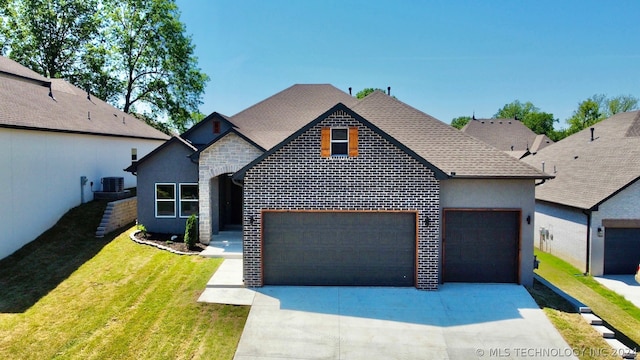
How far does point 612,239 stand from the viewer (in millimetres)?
13719

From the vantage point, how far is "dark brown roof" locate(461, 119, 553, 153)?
39125mm

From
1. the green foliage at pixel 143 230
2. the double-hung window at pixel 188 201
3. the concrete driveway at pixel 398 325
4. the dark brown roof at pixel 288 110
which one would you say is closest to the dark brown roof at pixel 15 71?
the dark brown roof at pixel 288 110

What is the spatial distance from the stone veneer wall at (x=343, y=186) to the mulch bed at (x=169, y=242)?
4.14 m

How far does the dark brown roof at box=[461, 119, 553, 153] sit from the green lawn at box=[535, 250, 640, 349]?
26746mm

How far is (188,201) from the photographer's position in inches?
624

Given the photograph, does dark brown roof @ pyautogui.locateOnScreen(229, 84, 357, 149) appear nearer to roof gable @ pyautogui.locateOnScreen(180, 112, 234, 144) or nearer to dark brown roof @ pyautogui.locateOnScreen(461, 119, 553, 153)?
roof gable @ pyautogui.locateOnScreen(180, 112, 234, 144)

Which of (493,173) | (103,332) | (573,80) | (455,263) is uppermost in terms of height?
(573,80)

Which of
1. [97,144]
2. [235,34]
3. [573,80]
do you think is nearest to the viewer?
[97,144]

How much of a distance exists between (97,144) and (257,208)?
1282 cm

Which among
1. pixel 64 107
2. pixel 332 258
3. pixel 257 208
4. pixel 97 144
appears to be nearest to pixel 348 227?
pixel 332 258

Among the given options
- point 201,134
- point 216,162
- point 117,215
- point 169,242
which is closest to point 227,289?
point 169,242

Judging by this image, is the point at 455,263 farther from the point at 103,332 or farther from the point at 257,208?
the point at 103,332

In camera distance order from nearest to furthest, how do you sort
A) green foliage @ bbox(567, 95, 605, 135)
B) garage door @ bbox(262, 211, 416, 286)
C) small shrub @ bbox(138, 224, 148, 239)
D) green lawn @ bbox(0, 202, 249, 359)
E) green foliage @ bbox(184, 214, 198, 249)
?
green lawn @ bbox(0, 202, 249, 359) → garage door @ bbox(262, 211, 416, 286) → green foliage @ bbox(184, 214, 198, 249) → small shrub @ bbox(138, 224, 148, 239) → green foliage @ bbox(567, 95, 605, 135)

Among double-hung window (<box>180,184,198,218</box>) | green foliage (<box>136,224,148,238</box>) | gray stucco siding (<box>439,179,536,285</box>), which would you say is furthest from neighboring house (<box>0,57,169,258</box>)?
gray stucco siding (<box>439,179,536,285</box>)
